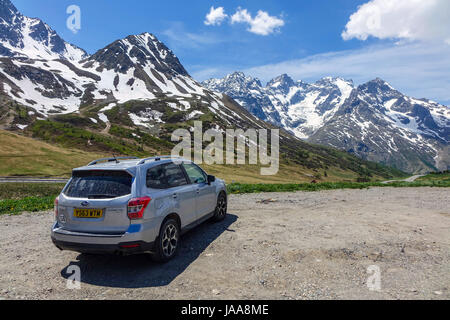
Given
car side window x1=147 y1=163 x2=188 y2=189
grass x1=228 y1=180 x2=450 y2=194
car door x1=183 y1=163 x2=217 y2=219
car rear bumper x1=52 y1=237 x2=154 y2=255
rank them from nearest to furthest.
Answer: car rear bumper x1=52 y1=237 x2=154 y2=255
car side window x1=147 y1=163 x2=188 y2=189
car door x1=183 y1=163 x2=217 y2=219
grass x1=228 y1=180 x2=450 y2=194

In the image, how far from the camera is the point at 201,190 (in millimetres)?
9102

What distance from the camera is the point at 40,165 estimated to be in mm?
56188

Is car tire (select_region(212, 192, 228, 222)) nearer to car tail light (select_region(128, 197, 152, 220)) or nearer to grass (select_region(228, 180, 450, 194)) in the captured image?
car tail light (select_region(128, 197, 152, 220))

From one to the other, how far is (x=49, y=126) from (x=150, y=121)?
58.8 metres

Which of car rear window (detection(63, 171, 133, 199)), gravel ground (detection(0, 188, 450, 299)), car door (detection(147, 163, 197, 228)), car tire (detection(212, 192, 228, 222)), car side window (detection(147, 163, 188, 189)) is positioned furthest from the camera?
car tire (detection(212, 192, 228, 222))

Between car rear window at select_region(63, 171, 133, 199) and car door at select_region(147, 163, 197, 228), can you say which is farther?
car door at select_region(147, 163, 197, 228)

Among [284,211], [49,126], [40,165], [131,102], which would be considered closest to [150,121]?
[131,102]

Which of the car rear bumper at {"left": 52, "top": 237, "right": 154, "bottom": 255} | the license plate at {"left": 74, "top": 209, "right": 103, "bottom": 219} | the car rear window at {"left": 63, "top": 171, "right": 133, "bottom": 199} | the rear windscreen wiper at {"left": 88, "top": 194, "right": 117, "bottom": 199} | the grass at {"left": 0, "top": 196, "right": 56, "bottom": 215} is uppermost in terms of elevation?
the car rear window at {"left": 63, "top": 171, "right": 133, "bottom": 199}

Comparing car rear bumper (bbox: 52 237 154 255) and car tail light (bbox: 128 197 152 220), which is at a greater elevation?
car tail light (bbox: 128 197 152 220)

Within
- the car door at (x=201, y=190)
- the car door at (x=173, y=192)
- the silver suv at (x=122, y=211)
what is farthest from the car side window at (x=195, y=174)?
the silver suv at (x=122, y=211)

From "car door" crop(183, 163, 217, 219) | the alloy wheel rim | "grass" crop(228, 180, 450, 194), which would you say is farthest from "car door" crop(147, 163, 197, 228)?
"grass" crop(228, 180, 450, 194)

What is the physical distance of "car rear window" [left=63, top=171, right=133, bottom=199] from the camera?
6520 millimetres

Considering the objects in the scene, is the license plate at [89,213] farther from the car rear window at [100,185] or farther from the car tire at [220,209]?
the car tire at [220,209]

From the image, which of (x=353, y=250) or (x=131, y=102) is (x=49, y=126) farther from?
(x=353, y=250)
